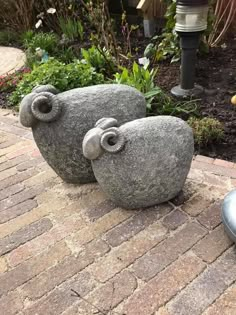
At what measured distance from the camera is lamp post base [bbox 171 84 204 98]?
168 inches

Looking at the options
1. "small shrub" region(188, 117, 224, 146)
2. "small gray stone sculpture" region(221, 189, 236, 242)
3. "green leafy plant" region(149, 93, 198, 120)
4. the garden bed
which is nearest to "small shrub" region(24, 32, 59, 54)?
the garden bed

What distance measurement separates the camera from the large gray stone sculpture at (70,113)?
2654 mm

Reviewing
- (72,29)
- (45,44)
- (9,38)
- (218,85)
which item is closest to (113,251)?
(218,85)

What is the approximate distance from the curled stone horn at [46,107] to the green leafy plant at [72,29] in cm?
442

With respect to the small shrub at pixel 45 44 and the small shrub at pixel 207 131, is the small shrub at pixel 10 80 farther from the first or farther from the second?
the small shrub at pixel 207 131

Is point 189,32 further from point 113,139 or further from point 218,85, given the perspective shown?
point 113,139

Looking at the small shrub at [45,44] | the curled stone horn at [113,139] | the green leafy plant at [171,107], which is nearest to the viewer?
the curled stone horn at [113,139]

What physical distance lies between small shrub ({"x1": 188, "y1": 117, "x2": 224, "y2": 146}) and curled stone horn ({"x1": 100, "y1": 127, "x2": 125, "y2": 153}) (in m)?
1.23

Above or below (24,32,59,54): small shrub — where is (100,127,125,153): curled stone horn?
above

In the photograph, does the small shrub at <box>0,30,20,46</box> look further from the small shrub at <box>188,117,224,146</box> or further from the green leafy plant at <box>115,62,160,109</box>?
the small shrub at <box>188,117,224,146</box>

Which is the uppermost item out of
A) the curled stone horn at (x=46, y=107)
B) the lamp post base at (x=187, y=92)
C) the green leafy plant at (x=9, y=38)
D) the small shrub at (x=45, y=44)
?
the curled stone horn at (x=46, y=107)

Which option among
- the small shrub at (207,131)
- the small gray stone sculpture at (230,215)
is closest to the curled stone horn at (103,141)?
the small gray stone sculpture at (230,215)

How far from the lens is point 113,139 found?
8.03 ft

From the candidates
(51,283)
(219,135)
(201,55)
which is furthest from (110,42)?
(51,283)
